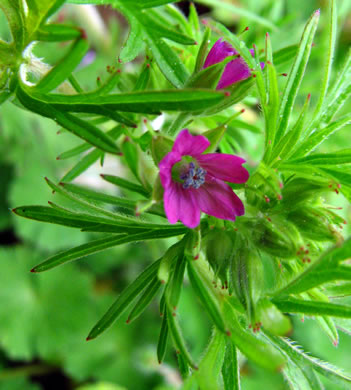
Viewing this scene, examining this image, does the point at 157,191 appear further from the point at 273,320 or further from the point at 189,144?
the point at 273,320

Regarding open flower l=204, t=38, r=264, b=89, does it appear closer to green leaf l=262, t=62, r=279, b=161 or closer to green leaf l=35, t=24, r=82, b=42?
green leaf l=262, t=62, r=279, b=161


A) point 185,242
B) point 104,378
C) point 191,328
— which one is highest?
point 185,242

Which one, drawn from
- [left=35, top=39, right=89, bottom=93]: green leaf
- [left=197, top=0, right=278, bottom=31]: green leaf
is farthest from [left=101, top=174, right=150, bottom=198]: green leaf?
[left=197, top=0, right=278, bottom=31]: green leaf

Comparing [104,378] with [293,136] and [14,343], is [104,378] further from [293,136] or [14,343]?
[293,136]

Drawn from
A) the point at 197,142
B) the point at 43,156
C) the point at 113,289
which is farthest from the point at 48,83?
the point at 113,289

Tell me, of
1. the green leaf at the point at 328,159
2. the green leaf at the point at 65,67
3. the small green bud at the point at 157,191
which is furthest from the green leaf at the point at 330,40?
the green leaf at the point at 65,67

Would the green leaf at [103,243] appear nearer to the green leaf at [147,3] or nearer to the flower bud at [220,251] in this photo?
the flower bud at [220,251]
